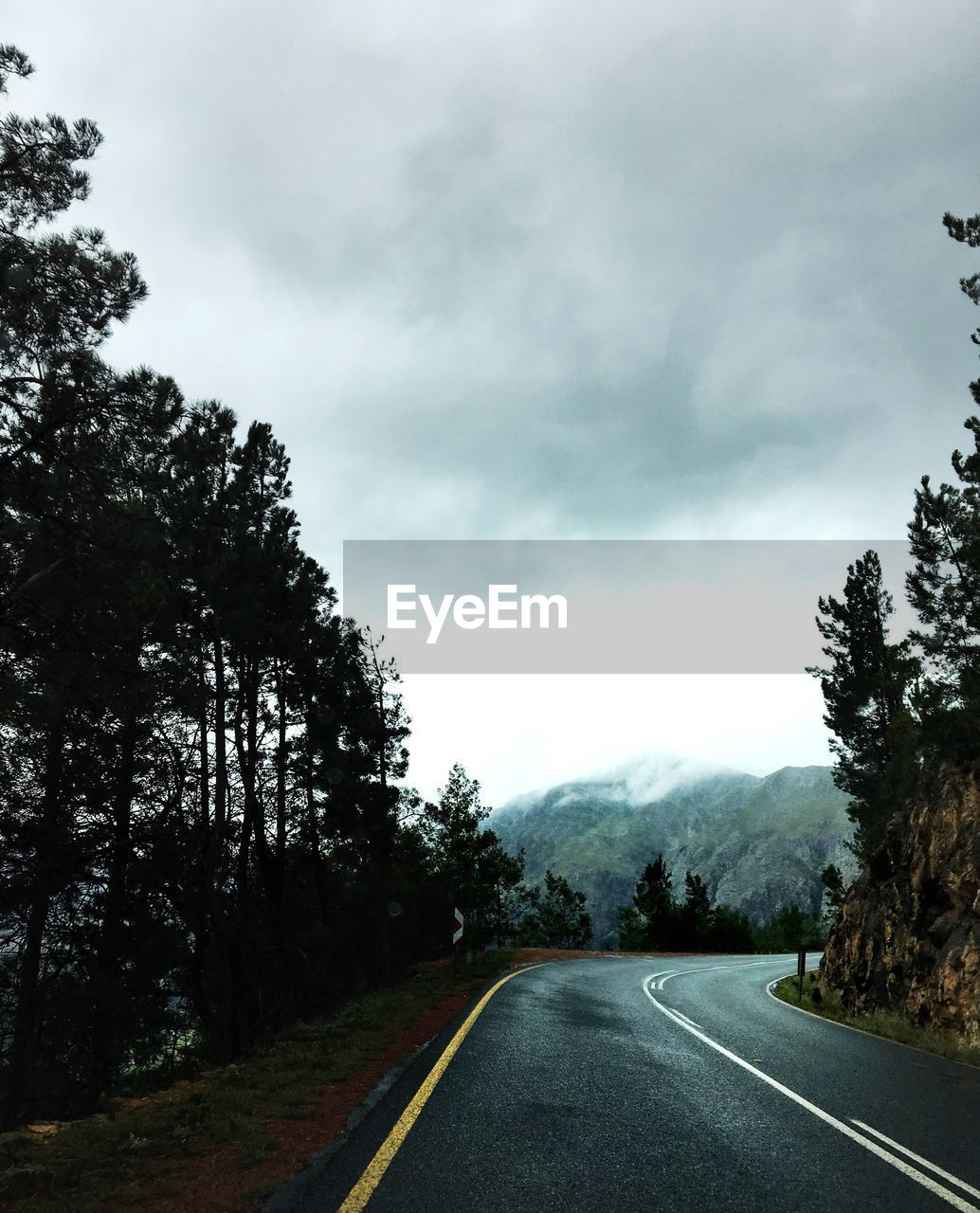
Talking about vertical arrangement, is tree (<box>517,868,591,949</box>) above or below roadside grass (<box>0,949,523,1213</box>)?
below

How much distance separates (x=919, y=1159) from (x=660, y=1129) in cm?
199

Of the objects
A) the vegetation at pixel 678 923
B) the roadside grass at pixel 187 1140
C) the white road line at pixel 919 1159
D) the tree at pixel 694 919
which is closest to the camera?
the roadside grass at pixel 187 1140

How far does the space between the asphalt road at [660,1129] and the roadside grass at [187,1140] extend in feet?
1.89

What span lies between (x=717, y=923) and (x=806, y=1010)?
65.0m

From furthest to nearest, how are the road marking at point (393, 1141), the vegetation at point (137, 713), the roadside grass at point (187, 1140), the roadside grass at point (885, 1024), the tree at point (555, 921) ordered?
1. the tree at point (555, 921)
2. the roadside grass at point (885, 1024)
3. the vegetation at point (137, 713)
4. the roadside grass at point (187, 1140)
5. the road marking at point (393, 1141)

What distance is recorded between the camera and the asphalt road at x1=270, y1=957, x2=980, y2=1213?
16.4 feet

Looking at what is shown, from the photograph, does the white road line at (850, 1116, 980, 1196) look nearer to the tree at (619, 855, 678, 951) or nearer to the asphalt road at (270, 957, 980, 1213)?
the asphalt road at (270, 957, 980, 1213)

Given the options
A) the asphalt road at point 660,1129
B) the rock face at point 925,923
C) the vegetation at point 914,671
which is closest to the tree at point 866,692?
the vegetation at point 914,671

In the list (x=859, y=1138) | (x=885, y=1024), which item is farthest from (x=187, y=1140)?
(x=885, y=1024)

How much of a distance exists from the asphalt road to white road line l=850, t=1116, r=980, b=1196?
0.07ft

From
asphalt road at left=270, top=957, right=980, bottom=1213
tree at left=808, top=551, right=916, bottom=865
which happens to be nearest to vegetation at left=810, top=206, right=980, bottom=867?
tree at left=808, top=551, right=916, bottom=865

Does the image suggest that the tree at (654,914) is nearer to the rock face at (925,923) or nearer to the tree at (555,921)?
the tree at (555,921)

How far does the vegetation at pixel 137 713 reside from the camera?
1009cm

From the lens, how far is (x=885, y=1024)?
16266 millimetres
